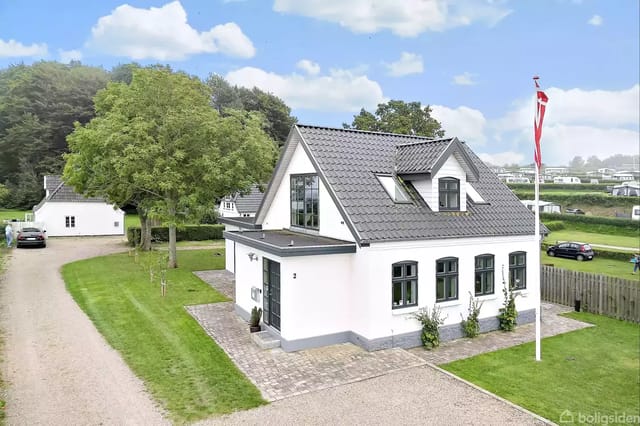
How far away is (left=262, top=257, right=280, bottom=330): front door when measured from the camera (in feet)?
42.5

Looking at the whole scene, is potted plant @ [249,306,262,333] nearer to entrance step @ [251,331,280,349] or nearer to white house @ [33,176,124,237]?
entrance step @ [251,331,280,349]

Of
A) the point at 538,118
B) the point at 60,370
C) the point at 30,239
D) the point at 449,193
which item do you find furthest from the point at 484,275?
the point at 30,239

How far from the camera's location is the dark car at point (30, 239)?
3136 centimetres

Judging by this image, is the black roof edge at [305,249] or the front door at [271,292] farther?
the front door at [271,292]

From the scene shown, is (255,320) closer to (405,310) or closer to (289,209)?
(289,209)

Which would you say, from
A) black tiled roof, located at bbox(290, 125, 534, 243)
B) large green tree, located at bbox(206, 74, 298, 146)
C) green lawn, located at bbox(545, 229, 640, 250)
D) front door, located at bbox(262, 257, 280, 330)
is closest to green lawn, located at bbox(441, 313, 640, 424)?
black tiled roof, located at bbox(290, 125, 534, 243)

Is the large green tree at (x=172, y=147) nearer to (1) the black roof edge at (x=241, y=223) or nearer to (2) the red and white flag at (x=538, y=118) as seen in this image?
(1) the black roof edge at (x=241, y=223)

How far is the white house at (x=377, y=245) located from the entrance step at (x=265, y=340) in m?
0.21

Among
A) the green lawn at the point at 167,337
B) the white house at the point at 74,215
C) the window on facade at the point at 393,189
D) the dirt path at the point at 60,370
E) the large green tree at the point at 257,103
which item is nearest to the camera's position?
the dirt path at the point at 60,370

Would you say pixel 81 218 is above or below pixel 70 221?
above

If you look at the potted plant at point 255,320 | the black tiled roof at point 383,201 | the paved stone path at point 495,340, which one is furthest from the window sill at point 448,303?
the potted plant at point 255,320

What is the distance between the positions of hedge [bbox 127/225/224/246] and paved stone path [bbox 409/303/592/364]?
2778cm

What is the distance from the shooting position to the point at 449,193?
1427cm

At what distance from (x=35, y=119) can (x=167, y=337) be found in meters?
55.6
